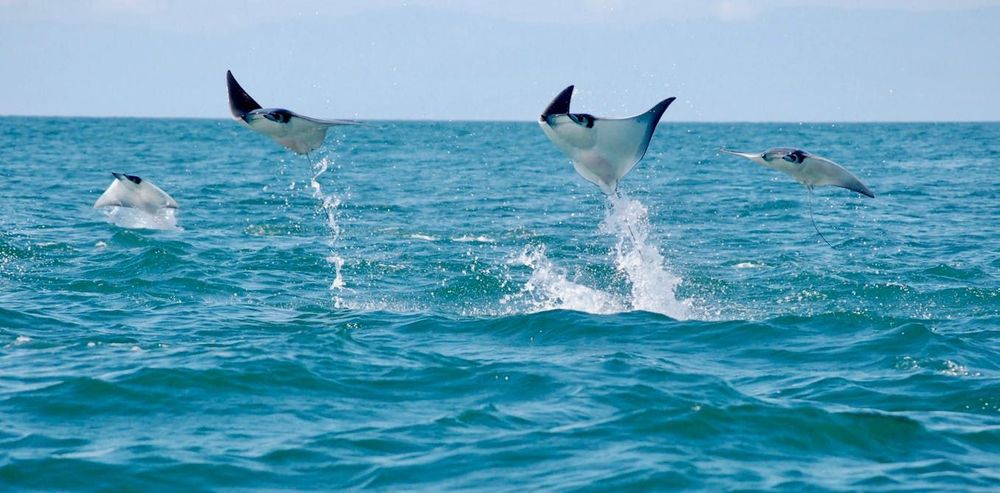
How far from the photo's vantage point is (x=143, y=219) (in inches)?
806

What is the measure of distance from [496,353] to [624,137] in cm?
250

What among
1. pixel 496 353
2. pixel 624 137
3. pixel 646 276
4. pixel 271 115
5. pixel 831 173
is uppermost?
pixel 271 115

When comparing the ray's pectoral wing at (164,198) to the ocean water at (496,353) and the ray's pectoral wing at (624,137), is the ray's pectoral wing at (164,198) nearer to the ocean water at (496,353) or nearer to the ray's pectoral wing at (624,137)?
the ocean water at (496,353)

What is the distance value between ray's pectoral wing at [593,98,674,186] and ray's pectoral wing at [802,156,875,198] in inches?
57.3

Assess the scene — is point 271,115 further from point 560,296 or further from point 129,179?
point 129,179

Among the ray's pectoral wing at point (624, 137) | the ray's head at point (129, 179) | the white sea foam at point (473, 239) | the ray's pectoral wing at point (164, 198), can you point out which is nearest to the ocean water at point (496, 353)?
the white sea foam at point (473, 239)

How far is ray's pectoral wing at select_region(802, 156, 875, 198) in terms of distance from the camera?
10984 mm

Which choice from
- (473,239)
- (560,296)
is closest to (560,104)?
(560,296)

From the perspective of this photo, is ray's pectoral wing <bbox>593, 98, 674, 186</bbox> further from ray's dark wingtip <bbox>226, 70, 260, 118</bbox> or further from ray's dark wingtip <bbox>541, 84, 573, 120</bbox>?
ray's dark wingtip <bbox>226, 70, 260, 118</bbox>

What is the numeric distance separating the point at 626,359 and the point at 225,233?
11602mm

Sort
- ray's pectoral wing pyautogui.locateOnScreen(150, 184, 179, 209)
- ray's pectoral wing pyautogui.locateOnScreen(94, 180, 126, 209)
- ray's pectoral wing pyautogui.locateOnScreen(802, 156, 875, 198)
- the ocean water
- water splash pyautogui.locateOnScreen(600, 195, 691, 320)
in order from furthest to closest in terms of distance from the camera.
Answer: ray's pectoral wing pyautogui.locateOnScreen(94, 180, 126, 209) < ray's pectoral wing pyautogui.locateOnScreen(150, 184, 179, 209) < water splash pyautogui.locateOnScreen(600, 195, 691, 320) < ray's pectoral wing pyautogui.locateOnScreen(802, 156, 875, 198) < the ocean water

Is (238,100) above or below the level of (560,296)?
above

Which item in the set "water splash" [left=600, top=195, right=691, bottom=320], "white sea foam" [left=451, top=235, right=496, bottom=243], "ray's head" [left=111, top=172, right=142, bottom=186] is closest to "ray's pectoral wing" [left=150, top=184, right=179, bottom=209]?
"ray's head" [left=111, top=172, right=142, bottom=186]

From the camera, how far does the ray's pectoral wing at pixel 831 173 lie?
10984mm
